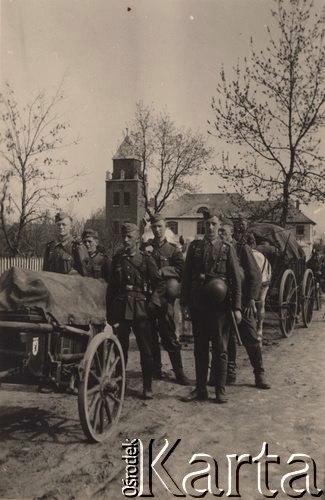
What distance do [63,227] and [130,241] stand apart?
101 cm

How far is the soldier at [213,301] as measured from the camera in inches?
213

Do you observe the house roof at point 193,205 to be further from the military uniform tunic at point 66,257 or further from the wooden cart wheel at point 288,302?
the military uniform tunic at point 66,257

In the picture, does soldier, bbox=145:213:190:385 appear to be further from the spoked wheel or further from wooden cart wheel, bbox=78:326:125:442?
the spoked wheel

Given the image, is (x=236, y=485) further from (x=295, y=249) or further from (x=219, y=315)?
(x=295, y=249)

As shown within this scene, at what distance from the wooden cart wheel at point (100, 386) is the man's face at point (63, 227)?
1884mm

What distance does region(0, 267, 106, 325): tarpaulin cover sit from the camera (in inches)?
154

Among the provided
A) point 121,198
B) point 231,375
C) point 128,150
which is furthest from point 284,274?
point 121,198

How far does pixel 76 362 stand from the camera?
4.45 metres

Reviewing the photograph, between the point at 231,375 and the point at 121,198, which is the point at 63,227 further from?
the point at 121,198

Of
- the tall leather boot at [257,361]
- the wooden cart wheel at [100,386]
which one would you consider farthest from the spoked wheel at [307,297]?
the wooden cart wheel at [100,386]

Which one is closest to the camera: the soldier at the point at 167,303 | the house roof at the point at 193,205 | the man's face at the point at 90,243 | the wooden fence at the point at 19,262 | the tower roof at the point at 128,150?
the soldier at the point at 167,303

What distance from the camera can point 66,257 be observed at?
6.04 m

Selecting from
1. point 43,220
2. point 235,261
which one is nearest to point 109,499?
point 235,261

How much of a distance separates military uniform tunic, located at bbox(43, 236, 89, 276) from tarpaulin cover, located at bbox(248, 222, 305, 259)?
16.4 feet
